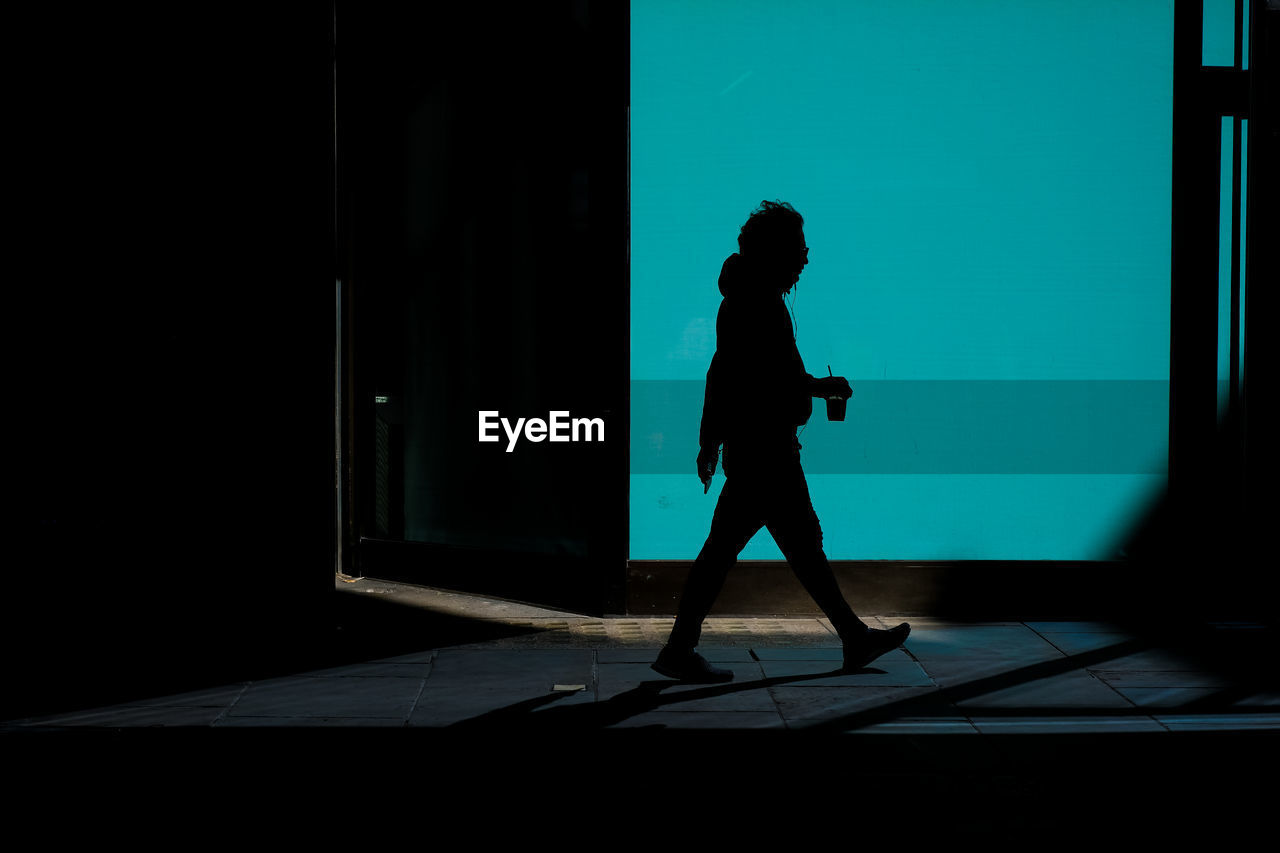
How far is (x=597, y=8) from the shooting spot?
7.02 metres

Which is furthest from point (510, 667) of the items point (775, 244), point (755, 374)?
point (775, 244)

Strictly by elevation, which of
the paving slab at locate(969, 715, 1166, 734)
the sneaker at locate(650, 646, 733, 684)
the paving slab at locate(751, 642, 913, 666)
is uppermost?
the sneaker at locate(650, 646, 733, 684)

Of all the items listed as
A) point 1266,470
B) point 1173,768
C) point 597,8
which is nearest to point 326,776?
point 1173,768

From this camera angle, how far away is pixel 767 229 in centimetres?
573

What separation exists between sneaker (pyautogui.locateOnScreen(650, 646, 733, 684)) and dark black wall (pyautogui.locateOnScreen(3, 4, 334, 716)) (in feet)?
5.99

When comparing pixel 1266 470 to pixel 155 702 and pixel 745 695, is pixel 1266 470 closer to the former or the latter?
pixel 745 695

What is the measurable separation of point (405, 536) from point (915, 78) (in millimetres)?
4053

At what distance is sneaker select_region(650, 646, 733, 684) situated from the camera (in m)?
5.70

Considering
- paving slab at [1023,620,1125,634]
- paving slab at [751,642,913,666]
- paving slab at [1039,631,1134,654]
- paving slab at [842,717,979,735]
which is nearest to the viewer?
paving slab at [842,717,979,735]

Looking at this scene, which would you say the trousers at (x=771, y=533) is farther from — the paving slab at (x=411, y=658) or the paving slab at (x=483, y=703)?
the paving slab at (x=411, y=658)

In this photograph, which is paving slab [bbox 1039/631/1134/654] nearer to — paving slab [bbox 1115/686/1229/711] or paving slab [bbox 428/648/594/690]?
paving slab [bbox 1115/686/1229/711]

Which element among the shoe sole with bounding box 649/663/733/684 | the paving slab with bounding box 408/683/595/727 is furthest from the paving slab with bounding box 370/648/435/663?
the shoe sole with bounding box 649/663/733/684

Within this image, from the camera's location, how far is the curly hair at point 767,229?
18.8ft

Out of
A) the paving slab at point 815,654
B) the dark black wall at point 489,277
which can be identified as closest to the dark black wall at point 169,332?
the dark black wall at point 489,277
